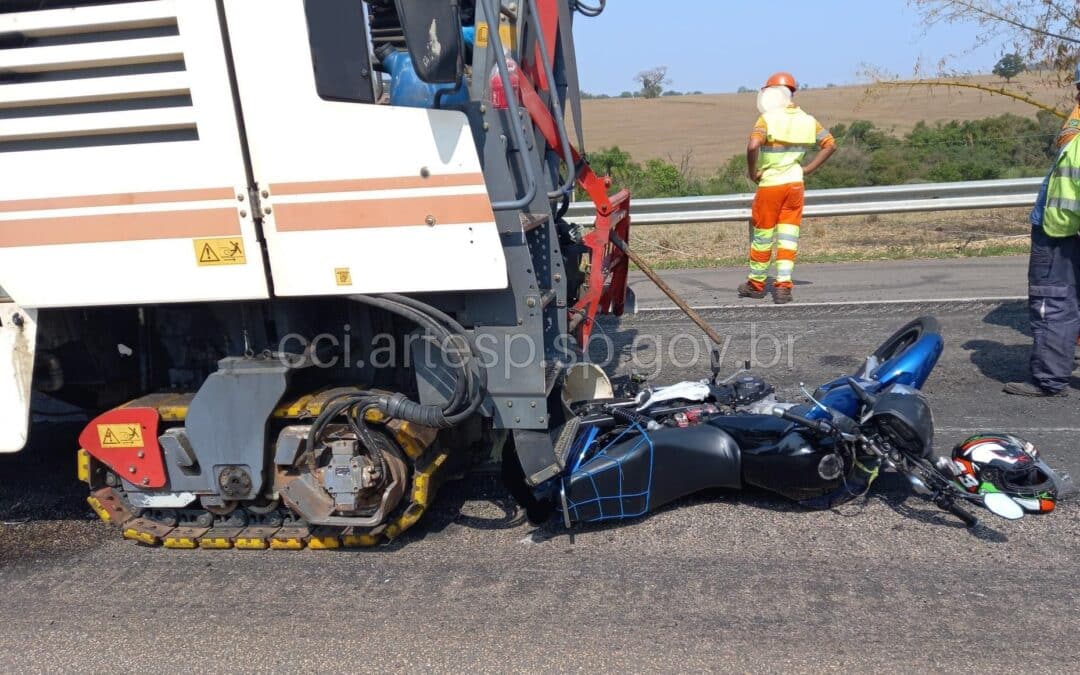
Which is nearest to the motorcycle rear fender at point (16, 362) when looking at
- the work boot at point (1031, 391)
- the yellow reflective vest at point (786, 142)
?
the work boot at point (1031, 391)

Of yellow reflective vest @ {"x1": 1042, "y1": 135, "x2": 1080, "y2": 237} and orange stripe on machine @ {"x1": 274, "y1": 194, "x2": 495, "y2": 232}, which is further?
yellow reflective vest @ {"x1": 1042, "y1": 135, "x2": 1080, "y2": 237}

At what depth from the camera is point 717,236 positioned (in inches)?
512

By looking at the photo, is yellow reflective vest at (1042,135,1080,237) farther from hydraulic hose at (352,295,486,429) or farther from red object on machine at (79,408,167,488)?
red object on machine at (79,408,167,488)

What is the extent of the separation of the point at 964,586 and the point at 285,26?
344 centimetres

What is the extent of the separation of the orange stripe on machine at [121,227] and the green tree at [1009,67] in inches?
446

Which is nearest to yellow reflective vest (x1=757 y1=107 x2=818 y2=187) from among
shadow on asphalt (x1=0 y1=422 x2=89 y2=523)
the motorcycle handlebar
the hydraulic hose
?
the motorcycle handlebar

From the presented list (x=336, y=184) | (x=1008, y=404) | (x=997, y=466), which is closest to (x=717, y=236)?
(x=1008, y=404)

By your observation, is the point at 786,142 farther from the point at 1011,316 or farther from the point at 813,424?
the point at 813,424

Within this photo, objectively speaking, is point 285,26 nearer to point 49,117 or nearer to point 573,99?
point 49,117

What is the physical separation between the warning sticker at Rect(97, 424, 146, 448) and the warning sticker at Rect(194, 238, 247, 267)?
937 millimetres

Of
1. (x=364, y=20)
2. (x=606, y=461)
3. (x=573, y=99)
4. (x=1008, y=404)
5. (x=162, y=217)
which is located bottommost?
(x=1008, y=404)

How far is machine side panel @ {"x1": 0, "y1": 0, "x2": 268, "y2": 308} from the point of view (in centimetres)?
321

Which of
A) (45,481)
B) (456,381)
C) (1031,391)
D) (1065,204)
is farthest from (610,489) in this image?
(1065,204)

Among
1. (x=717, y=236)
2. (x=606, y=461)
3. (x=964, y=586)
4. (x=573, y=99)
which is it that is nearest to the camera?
(x=964, y=586)
